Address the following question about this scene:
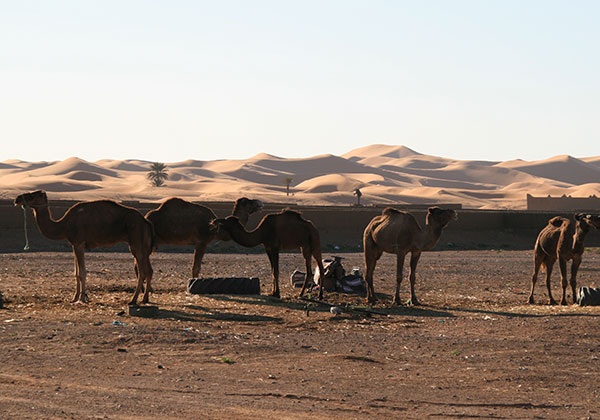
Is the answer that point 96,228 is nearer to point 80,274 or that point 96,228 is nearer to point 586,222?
point 80,274

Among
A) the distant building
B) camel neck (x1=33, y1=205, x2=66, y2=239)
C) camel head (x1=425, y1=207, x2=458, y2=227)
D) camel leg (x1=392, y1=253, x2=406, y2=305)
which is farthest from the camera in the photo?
the distant building

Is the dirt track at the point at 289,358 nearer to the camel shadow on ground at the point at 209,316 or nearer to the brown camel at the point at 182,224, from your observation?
the camel shadow on ground at the point at 209,316

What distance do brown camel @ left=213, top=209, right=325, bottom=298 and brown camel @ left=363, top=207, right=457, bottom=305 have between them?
109cm

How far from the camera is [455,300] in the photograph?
20141 millimetres

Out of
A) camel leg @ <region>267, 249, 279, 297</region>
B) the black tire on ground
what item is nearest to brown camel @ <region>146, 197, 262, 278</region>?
the black tire on ground

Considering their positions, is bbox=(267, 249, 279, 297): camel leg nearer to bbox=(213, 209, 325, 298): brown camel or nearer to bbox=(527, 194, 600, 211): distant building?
bbox=(213, 209, 325, 298): brown camel

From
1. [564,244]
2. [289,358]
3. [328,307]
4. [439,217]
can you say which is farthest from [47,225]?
[564,244]

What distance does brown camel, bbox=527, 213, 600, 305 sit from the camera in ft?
61.2

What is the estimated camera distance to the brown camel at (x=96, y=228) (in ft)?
56.5

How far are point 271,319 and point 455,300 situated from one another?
575 centimetres

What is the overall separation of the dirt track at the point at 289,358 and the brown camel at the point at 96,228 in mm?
902

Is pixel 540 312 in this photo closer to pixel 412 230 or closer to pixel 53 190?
pixel 412 230

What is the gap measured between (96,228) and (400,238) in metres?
6.22

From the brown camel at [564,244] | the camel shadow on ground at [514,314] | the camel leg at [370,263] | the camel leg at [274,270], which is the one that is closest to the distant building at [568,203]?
the brown camel at [564,244]
